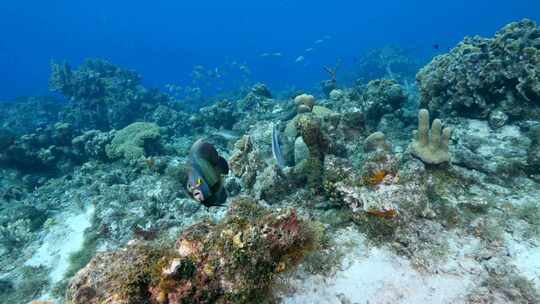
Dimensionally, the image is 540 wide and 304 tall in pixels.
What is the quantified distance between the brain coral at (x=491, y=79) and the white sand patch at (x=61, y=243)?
8.30m

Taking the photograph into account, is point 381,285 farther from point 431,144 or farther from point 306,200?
point 431,144

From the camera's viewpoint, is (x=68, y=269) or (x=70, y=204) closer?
(x=68, y=269)

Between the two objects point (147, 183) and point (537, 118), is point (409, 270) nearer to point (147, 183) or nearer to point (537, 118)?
point (537, 118)

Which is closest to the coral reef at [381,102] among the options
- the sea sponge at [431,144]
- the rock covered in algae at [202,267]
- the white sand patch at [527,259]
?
the sea sponge at [431,144]

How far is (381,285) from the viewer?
134 inches

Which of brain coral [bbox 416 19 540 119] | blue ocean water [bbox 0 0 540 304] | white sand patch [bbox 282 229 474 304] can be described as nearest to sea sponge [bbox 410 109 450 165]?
blue ocean water [bbox 0 0 540 304]

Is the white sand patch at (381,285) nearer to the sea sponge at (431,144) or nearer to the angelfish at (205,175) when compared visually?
the angelfish at (205,175)

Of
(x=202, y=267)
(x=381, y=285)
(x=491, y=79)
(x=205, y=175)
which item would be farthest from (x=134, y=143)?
(x=491, y=79)

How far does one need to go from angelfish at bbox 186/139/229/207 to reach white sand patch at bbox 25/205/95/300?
394 centimetres

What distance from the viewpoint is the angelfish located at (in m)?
2.90

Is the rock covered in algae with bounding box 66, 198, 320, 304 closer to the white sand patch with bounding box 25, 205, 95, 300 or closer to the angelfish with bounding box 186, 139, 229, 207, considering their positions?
the angelfish with bounding box 186, 139, 229, 207

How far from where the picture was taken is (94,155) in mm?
10750

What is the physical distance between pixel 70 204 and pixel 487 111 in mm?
9702

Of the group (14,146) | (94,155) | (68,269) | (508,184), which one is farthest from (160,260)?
(14,146)
